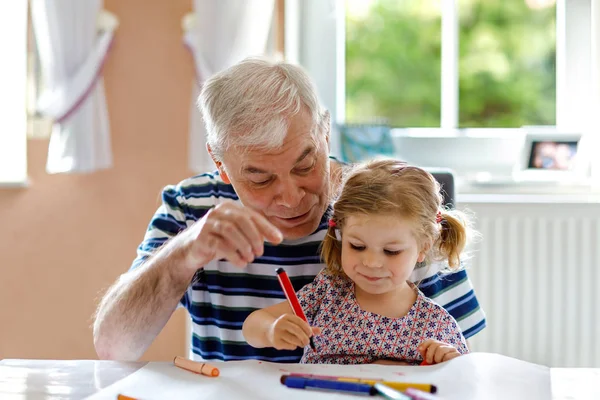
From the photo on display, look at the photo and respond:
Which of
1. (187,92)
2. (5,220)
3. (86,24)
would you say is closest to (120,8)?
(86,24)

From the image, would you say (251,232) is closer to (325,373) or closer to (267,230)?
(267,230)

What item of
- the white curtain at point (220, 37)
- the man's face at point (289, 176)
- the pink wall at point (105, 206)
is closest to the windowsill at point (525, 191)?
the white curtain at point (220, 37)

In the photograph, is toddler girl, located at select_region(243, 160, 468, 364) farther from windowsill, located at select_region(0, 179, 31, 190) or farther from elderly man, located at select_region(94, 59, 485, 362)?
windowsill, located at select_region(0, 179, 31, 190)

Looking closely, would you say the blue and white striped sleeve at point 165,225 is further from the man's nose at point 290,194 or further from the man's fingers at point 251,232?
the man's fingers at point 251,232

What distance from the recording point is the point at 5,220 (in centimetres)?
288

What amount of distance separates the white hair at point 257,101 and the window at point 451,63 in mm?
1597

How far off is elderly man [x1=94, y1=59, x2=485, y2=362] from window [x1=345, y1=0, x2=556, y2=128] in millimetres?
1492

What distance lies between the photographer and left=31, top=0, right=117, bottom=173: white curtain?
2768 millimetres

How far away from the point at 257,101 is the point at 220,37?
142 cm

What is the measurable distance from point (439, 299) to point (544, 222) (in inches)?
51.2

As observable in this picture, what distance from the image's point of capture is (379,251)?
1290 mm

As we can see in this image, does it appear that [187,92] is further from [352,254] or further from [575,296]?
[352,254]

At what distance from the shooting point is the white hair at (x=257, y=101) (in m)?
1.38

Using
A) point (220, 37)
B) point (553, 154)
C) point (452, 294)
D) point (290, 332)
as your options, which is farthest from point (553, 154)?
point (290, 332)
